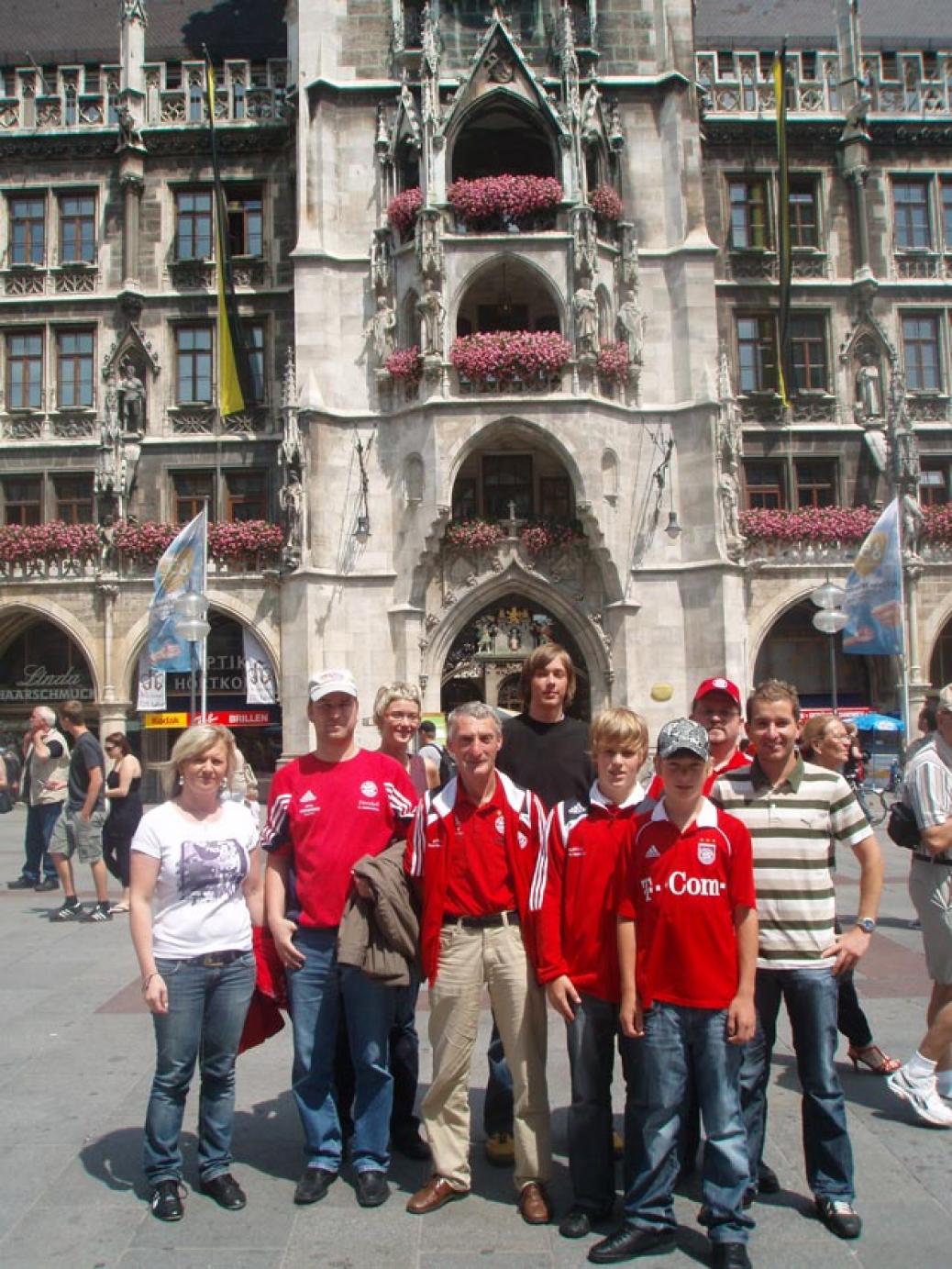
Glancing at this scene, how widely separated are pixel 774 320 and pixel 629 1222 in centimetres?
2468

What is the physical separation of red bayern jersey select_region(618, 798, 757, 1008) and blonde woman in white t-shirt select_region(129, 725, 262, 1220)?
169 cm

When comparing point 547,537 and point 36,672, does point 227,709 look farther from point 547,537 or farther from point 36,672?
point 547,537

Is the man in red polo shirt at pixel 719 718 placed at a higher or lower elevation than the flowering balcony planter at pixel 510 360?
lower

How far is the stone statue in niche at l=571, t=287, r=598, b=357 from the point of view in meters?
22.9

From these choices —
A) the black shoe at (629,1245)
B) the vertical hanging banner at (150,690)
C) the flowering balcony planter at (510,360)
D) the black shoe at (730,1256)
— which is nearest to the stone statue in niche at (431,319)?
the flowering balcony planter at (510,360)

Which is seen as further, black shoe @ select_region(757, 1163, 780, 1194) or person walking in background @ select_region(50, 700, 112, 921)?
person walking in background @ select_region(50, 700, 112, 921)

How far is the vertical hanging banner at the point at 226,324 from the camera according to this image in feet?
80.1

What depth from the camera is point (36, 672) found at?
88.0ft

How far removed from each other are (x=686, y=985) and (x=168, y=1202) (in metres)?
2.21

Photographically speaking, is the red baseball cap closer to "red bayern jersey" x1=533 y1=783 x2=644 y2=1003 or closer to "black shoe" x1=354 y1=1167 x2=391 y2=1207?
"red bayern jersey" x1=533 y1=783 x2=644 y2=1003

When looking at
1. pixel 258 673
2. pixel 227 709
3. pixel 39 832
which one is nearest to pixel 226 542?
pixel 258 673

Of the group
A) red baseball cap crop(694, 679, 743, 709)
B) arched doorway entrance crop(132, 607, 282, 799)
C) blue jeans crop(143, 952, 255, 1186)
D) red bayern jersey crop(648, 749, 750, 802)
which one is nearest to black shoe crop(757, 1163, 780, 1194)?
red bayern jersey crop(648, 749, 750, 802)

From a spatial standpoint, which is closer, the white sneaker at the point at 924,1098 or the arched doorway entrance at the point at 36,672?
the white sneaker at the point at 924,1098

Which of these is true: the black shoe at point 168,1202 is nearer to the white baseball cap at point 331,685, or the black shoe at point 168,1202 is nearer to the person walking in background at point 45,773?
the white baseball cap at point 331,685
